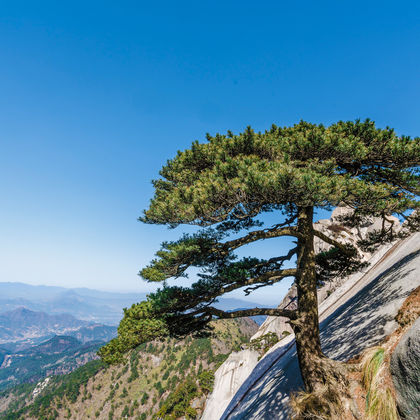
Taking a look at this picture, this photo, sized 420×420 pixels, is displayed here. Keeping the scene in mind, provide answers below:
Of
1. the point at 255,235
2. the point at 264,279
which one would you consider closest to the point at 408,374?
the point at 264,279

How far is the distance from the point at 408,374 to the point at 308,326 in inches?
113

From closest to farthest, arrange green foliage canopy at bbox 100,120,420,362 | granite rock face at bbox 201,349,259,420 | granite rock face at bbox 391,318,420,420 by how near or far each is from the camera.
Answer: granite rock face at bbox 391,318,420,420 → green foliage canopy at bbox 100,120,420,362 → granite rock face at bbox 201,349,259,420

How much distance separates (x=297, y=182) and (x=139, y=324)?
618 cm

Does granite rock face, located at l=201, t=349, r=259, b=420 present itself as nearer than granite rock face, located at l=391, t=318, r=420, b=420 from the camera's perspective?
No

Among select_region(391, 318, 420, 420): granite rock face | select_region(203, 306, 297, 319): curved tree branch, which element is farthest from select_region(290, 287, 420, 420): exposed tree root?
select_region(203, 306, 297, 319): curved tree branch

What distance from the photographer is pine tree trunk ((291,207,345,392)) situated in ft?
22.2

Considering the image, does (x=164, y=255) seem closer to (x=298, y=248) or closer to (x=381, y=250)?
(x=298, y=248)

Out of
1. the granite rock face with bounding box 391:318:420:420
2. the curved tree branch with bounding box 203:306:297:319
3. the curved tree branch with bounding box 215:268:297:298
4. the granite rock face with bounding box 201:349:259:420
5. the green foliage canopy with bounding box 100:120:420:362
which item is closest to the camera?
the granite rock face with bounding box 391:318:420:420

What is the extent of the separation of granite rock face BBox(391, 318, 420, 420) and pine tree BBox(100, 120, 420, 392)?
153 cm

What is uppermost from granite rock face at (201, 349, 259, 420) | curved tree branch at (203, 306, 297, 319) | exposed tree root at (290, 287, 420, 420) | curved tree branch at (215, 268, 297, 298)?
curved tree branch at (215, 268, 297, 298)

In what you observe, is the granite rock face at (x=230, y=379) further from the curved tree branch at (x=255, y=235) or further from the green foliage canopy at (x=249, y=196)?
the curved tree branch at (x=255, y=235)

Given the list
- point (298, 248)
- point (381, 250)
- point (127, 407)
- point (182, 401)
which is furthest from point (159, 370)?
point (298, 248)

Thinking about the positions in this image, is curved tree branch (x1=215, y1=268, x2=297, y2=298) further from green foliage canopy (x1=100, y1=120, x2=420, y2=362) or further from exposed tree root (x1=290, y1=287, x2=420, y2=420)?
exposed tree root (x1=290, y1=287, x2=420, y2=420)

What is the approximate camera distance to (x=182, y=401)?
54.4m
